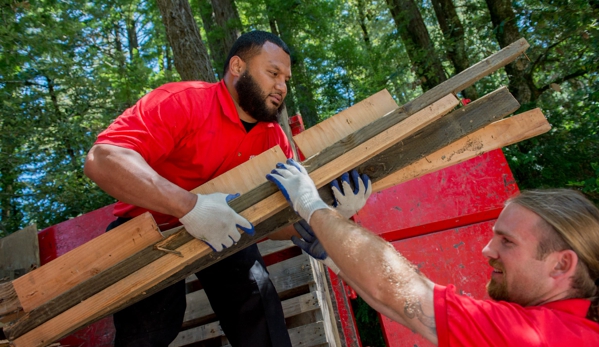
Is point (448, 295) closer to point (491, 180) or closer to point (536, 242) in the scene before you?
point (536, 242)

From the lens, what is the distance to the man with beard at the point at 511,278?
4.70 ft

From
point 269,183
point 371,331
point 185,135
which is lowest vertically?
point 371,331

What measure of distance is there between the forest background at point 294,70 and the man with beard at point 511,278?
10.4 feet

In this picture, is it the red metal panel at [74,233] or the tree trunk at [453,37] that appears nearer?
the red metal panel at [74,233]

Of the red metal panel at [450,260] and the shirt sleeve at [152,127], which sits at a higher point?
the shirt sleeve at [152,127]

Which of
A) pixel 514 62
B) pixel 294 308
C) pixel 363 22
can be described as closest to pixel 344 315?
pixel 294 308

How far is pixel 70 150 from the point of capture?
28.3 ft

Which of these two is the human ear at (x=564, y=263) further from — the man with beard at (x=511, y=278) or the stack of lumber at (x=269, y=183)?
the stack of lumber at (x=269, y=183)

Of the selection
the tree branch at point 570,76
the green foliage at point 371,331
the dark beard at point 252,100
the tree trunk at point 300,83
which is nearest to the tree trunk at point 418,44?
the tree branch at point 570,76

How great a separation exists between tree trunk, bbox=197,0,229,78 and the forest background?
0.11 ft

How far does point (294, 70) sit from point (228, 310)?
760 cm

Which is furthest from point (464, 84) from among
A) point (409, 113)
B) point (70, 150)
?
point (70, 150)

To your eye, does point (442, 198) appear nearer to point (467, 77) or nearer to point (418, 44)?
point (467, 77)

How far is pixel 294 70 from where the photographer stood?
933 cm
